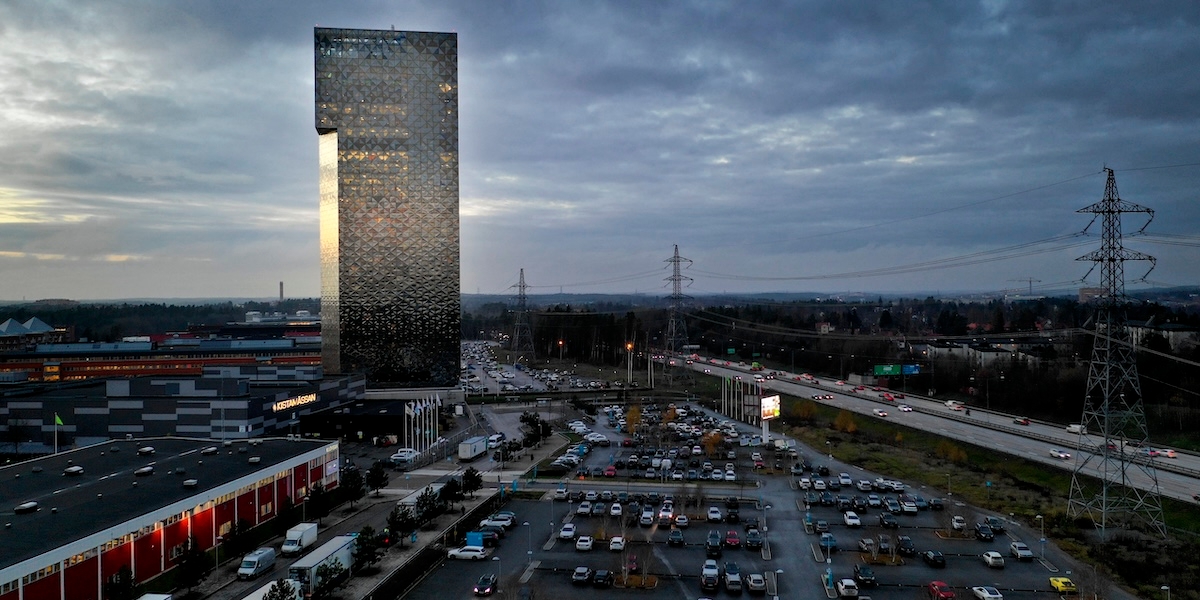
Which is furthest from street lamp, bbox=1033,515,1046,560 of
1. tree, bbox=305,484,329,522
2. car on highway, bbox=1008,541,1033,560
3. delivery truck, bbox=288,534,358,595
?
tree, bbox=305,484,329,522

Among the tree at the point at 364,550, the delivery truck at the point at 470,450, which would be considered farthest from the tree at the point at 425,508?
the delivery truck at the point at 470,450

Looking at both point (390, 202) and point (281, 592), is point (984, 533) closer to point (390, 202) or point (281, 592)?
point (281, 592)

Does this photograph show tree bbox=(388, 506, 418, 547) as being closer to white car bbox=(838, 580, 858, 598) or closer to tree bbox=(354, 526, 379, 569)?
tree bbox=(354, 526, 379, 569)

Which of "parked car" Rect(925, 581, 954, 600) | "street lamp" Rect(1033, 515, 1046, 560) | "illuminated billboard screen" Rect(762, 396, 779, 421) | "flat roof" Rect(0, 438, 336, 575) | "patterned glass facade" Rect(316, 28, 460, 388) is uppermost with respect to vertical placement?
"patterned glass facade" Rect(316, 28, 460, 388)

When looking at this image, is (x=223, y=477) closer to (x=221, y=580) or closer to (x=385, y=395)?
(x=221, y=580)

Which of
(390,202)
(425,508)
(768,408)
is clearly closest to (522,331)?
(390,202)

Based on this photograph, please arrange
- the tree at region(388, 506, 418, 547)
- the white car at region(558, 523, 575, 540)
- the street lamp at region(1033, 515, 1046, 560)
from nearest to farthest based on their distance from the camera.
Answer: the street lamp at region(1033, 515, 1046, 560), the tree at region(388, 506, 418, 547), the white car at region(558, 523, 575, 540)

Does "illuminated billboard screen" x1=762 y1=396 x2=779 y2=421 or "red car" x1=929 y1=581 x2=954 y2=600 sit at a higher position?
"illuminated billboard screen" x1=762 y1=396 x2=779 y2=421
